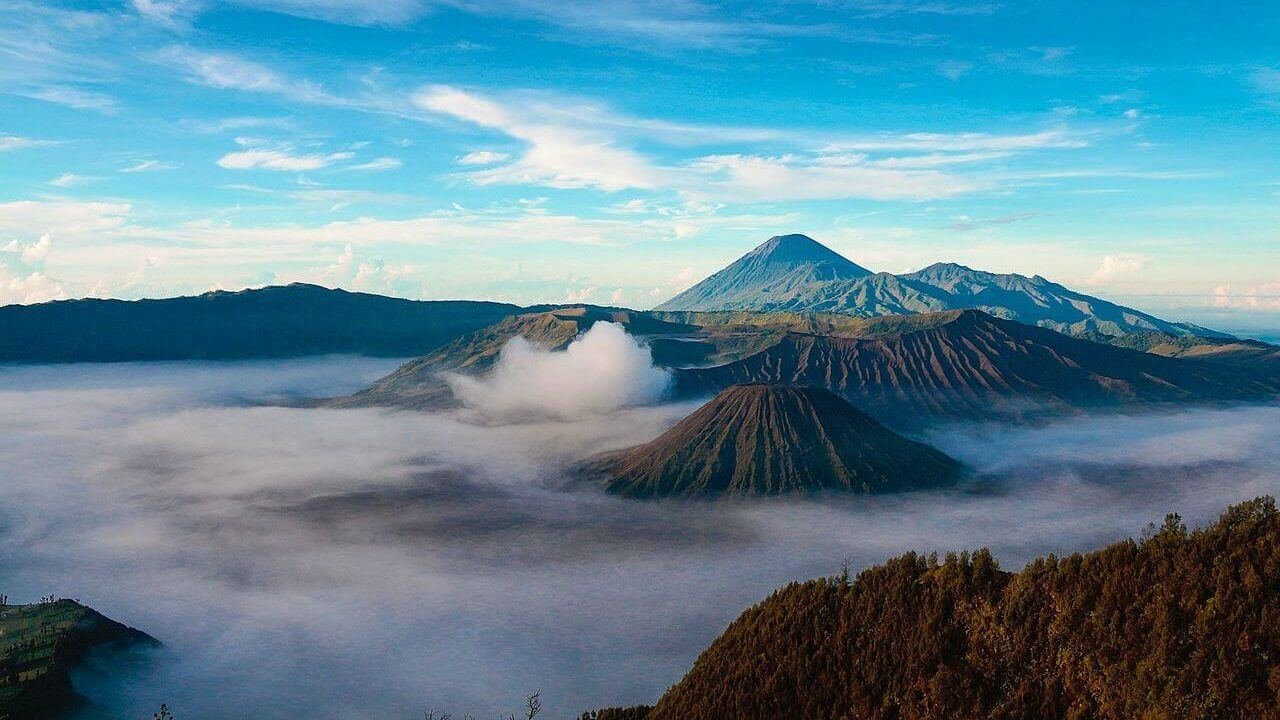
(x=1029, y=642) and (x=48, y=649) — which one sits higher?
(x=1029, y=642)

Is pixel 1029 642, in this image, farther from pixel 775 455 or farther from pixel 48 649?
pixel 775 455

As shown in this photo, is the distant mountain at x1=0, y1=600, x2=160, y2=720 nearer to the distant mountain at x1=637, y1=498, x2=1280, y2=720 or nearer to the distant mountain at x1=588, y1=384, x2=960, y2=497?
the distant mountain at x1=637, y1=498, x2=1280, y2=720

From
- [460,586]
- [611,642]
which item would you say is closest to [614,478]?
[460,586]

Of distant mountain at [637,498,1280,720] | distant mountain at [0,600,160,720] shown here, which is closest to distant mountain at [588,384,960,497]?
distant mountain at [0,600,160,720]

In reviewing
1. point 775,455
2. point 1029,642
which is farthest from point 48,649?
point 775,455

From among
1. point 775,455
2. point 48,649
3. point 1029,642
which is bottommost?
point 48,649

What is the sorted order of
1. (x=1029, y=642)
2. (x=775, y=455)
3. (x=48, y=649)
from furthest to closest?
(x=775, y=455), (x=48, y=649), (x=1029, y=642)

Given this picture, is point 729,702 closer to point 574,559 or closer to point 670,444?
point 574,559
